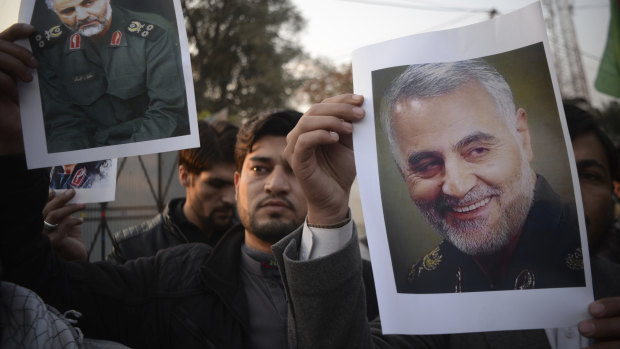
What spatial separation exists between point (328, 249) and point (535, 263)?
20.0 inches

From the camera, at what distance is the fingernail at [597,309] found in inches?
37.2

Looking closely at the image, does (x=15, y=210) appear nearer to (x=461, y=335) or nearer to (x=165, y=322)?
(x=165, y=322)

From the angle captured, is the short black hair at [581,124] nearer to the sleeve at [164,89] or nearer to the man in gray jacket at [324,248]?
the man in gray jacket at [324,248]

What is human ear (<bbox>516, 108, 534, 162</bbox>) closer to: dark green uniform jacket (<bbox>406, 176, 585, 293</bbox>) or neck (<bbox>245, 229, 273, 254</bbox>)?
dark green uniform jacket (<bbox>406, 176, 585, 293</bbox>)

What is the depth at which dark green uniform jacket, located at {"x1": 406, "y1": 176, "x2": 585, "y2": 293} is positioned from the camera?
39.0 inches

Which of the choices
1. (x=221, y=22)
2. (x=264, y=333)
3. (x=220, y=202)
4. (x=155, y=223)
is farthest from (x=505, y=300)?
(x=221, y=22)

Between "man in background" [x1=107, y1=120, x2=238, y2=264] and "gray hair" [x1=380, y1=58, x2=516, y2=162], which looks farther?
"man in background" [x1=107, y1=120, x2=238, y2=264]

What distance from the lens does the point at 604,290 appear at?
149cm

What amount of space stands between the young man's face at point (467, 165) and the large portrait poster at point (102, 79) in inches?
22.8

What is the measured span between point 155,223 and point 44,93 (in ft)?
5.50

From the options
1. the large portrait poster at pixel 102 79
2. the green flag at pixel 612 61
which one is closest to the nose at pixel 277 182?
the large portrait poster at pixel 102 79

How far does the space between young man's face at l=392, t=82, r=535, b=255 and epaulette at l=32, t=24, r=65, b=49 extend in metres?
0.91

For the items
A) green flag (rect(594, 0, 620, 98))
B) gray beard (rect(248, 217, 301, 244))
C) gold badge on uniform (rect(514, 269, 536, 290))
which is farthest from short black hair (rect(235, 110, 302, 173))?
green flag (rect(594, 0, 620, 98))

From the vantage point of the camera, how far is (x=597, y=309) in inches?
37.3
